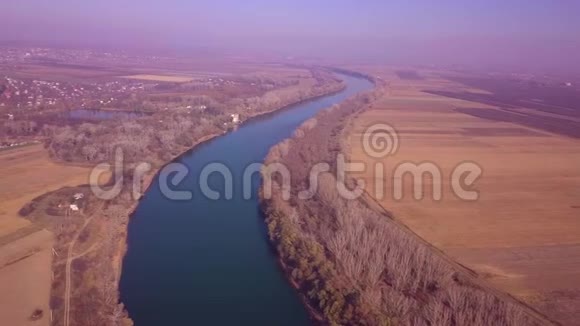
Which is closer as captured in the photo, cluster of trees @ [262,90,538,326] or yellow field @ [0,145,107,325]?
cluster of trees @ [262,90,538,326]

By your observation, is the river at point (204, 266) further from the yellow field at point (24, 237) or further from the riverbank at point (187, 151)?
the yellow field at point (24, 237)

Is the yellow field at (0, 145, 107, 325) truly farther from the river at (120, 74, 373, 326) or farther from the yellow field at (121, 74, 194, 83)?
the yellow field at (121, 74, 194, 83)

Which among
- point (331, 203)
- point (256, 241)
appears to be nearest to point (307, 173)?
point (331, 203)

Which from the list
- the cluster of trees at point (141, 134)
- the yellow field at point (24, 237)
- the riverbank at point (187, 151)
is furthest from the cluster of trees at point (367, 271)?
the cluster of trees at point (141, 134)

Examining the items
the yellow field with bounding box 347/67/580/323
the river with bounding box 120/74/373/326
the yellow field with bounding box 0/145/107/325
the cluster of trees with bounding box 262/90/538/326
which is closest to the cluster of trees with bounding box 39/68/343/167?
the yellow field with bounding box 0/145/107/325

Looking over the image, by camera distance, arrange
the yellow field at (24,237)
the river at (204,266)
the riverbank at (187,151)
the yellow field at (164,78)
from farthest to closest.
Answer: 1. the yellow field at (164,78)
2. the riverbank at (187,151)
3. the river at (204,266)
4. the yellow field at (24,237)

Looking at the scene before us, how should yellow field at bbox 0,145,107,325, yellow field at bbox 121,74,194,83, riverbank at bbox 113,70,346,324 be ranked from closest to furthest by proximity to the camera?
yellow field at bbox 0,145,107,325 < riverbank at bbox 113,70,346,324 < yellow field at bbox 121,74,194,83
